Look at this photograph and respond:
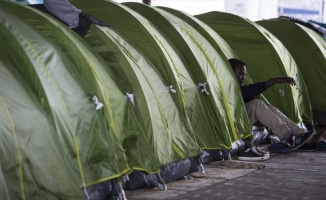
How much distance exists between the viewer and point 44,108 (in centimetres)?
550

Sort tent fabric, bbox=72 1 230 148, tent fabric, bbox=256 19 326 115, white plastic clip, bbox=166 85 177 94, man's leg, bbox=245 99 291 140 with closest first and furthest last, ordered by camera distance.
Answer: white plastic clip, bbox=166 85 177 94 → tent fabric, bbox=72 1 230 148 → man's leg, bbox=245 99 291 140 → tent fabric, bbox=256 19 326 115

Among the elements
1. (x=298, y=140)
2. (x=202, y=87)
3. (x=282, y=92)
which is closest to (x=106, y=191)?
(x=202, y=87)

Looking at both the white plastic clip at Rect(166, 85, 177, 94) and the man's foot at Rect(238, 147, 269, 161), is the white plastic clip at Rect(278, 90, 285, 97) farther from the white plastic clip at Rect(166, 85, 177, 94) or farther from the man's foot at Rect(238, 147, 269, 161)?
the white plastic clip at Rect(166, 85, 177, 94)

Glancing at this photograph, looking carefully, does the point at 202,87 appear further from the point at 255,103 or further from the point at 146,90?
the point at 146,90

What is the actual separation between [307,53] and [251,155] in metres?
3.76

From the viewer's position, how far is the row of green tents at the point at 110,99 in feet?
17.4

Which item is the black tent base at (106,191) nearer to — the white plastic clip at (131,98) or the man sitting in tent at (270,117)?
the white plastic clip at (131,98)

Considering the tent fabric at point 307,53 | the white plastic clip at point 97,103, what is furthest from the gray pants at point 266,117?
the white plastic clip at point 97,103

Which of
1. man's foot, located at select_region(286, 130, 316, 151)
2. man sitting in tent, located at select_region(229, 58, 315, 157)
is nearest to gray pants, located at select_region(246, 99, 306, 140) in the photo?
man sitting in tent, located at select_region(229, 58, 315, 157)

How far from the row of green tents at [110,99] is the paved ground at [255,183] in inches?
9.1

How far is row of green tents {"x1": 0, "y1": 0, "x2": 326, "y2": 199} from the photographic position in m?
5.31

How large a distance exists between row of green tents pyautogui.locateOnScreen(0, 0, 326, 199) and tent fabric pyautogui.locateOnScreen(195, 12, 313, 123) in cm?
3

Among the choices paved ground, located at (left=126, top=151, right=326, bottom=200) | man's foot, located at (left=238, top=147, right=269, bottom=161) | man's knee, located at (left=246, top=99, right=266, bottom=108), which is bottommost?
man's foot, located at (left=238, top=147, right=269, bottom=161)

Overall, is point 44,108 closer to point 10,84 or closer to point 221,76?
point 10,84
